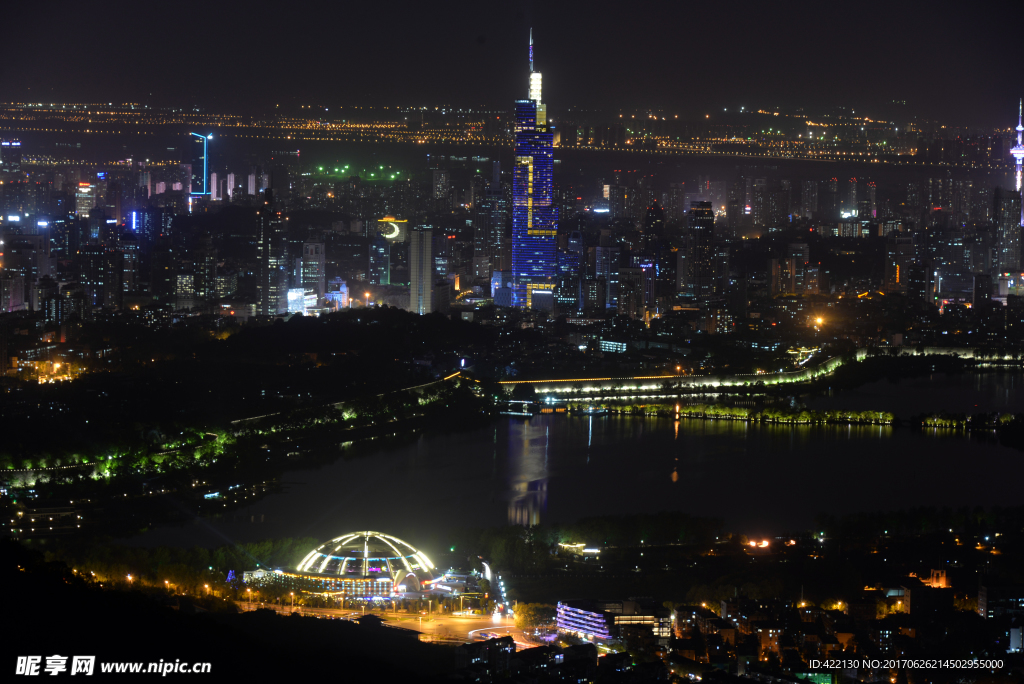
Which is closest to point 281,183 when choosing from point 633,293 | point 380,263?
point 380,263

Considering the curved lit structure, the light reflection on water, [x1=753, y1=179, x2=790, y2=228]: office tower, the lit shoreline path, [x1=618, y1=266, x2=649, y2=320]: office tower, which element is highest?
[x1=753, y1=179, x2=790, y2=228]: office tower

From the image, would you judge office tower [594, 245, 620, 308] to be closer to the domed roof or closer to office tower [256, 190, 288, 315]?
office tower [256, 190, 288, 315]

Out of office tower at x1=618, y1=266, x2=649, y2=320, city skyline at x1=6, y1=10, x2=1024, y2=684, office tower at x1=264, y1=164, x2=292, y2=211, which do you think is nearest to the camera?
city skyline at x1=6, y1=10, x2=1024, y2=684

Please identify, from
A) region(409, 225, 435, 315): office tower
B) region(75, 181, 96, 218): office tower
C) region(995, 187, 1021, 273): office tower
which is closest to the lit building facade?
region(409, 225, 435, 315): office tower

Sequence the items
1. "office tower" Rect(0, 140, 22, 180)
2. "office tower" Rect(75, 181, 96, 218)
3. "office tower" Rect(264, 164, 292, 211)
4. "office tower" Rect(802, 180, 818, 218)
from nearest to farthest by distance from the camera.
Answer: "office tower" Rect(0, 140, 22, 180), "office tower" Rect(75, 181, 96, 218), "office tower" Rect(264, 164, 292, 211), "office tower" Rect(802, 180, 818, 218)

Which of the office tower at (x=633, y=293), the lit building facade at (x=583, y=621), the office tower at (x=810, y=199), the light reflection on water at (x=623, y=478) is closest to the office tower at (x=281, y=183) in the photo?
the office tower at (x=633, y=293)

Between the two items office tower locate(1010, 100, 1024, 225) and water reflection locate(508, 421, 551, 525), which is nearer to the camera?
water reflection locate(508, 421, 551, 525)
